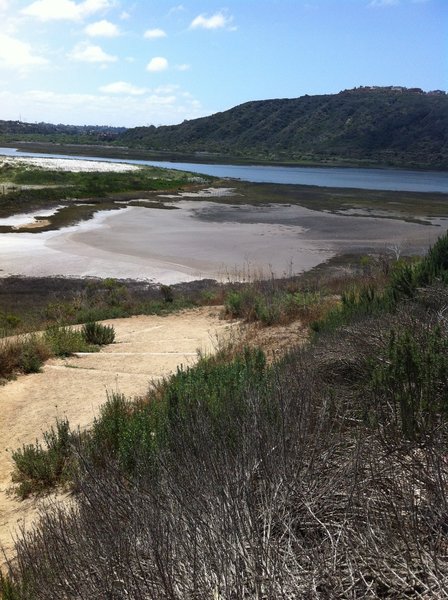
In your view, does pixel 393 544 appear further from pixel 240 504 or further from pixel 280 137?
pixel 280 137

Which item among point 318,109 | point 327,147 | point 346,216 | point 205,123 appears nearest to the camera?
point 346,216

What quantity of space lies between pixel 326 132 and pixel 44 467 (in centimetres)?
Answer: 15406

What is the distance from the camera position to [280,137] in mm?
158125

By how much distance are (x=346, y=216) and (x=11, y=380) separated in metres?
36.5

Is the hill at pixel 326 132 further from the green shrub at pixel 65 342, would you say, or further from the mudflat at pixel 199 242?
the green shrub at pixel 65 342

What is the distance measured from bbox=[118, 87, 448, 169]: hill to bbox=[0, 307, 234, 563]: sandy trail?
10449 centimetres

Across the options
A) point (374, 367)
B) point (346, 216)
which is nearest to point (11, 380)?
point (374, 367)

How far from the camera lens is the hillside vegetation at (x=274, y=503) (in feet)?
8.05

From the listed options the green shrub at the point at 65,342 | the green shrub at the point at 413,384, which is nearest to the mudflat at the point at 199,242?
the green shrub at the point at 65,342

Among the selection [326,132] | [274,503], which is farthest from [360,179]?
[274,503]

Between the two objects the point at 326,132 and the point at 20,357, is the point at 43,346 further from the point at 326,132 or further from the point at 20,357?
the point at 326,132

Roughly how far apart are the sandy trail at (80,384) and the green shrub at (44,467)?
0.55 ft

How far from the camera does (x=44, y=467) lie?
5.92m

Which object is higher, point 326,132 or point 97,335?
point 326,132
